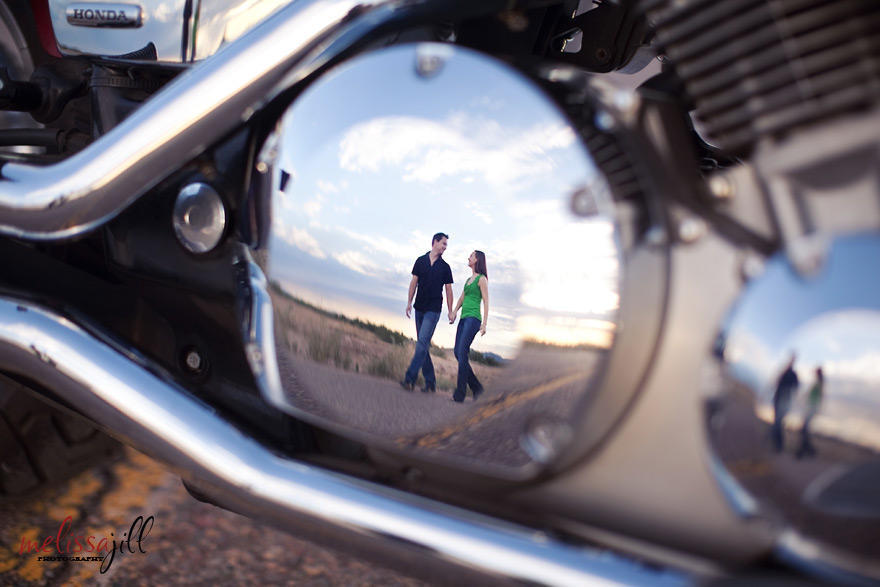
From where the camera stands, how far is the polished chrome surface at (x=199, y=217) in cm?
84

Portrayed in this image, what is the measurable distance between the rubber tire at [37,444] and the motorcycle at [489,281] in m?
0.45

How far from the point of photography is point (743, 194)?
1.80ft

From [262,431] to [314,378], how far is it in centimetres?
12

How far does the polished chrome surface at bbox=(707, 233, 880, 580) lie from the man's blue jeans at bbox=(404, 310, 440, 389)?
0.27m

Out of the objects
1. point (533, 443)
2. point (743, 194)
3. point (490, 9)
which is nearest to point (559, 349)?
point (533, 443)

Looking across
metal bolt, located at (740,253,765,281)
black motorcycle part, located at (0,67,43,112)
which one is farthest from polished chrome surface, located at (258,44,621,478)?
black motorcycle part, located at (0,67,43,112)

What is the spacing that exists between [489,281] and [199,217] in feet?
1.29

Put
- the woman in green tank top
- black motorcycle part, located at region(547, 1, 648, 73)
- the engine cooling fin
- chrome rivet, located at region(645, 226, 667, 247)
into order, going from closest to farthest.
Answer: the engine cooling fin → chrome rivet, located at region(645, 226, 667, 247) → the woman in green tank top → black motorcycle part, located at region(547, 1, 648, 73)

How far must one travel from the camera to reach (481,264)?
2.21 feet

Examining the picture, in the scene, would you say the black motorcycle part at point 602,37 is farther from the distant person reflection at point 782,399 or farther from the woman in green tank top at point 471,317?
the distant person reflection at point 782,399

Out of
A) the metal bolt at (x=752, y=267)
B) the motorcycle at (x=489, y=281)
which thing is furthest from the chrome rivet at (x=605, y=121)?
the metal bolt at (x=752, y=267)

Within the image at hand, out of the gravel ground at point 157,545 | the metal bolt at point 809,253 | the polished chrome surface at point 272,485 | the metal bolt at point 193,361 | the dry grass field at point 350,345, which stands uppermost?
the metal bolt at point 809,253

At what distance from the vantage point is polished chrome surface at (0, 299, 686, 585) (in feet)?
2.00

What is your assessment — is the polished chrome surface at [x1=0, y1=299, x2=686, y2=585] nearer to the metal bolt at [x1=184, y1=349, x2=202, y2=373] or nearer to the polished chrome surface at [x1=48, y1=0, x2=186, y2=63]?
the metal bolt at [x1=184, y1=349, x2=202, y2=373]
